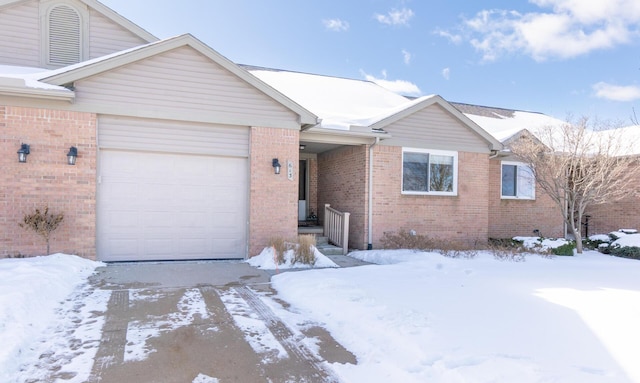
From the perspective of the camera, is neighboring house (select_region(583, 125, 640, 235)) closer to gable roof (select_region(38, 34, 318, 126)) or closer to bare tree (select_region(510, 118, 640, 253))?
bare tree (select_region(510, 118, 640, 253))

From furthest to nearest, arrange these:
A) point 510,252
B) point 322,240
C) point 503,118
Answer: point 503,118, point 322,240, point 510,252

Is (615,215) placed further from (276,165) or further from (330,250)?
(276,165)

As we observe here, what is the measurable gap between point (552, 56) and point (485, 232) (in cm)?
1248

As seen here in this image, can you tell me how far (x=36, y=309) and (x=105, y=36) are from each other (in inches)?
338

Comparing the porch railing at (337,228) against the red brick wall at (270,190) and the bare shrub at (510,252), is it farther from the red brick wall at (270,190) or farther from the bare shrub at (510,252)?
the bare shrub at (510,252)

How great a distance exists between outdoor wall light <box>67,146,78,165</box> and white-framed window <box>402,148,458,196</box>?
8260mm

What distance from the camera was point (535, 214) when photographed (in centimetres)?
1450

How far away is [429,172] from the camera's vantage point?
40.0 feet

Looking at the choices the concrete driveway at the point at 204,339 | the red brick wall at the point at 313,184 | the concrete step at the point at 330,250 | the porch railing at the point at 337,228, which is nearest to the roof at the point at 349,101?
the red brick wall at the point at 313,184

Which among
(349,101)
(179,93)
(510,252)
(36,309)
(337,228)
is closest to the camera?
(36,309)

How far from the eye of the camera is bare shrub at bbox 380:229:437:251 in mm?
10922

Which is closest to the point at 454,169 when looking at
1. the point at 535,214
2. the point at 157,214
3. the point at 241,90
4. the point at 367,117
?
the point at 367,117

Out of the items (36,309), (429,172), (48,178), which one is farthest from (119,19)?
(429,172)

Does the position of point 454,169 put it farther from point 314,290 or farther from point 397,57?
point 397,57
